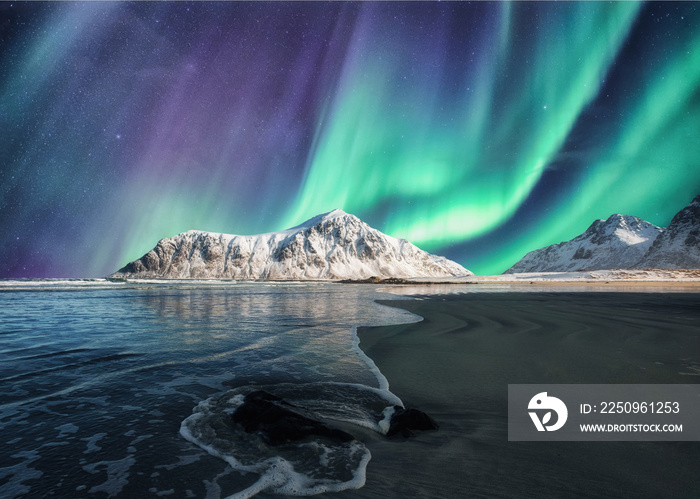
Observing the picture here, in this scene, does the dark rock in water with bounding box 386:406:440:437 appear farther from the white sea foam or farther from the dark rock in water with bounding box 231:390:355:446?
the dark rock in water with bounding box 231:390:355:446

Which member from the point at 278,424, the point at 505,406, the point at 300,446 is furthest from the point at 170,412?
the point at 505,406

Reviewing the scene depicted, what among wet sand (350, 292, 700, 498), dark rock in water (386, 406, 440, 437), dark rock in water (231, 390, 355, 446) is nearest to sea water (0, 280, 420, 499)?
dark rock in water (231, 390, 355, 446)

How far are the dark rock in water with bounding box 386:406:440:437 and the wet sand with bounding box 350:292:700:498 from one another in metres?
0.17

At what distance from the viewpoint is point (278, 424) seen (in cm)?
488

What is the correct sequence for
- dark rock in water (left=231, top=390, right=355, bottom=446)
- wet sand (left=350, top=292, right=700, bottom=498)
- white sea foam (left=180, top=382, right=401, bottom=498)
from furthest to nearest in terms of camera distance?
dark rock in water (left=231, top=390, right=355, bottom=446) < white sea foam (left=180, top=382, right=401, bottom=498) < wet sand (left=350, top=292, right=700, bottom=498)

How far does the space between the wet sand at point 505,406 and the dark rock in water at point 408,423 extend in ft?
0.55

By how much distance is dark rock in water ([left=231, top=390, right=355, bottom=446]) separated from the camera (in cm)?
479

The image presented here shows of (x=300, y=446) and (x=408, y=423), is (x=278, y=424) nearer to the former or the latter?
(x=300, y=446)

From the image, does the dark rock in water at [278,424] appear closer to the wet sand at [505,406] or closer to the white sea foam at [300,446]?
the white sea foam at [300,446]

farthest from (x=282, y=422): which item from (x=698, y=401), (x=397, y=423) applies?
(x=698, y=401)

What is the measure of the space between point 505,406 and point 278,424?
14.0 ft

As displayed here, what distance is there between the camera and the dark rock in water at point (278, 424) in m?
4.79

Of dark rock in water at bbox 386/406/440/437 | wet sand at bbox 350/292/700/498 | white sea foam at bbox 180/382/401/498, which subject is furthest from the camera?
dark rock in water at bbox 386/406/440/437

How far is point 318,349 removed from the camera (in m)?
10.9
